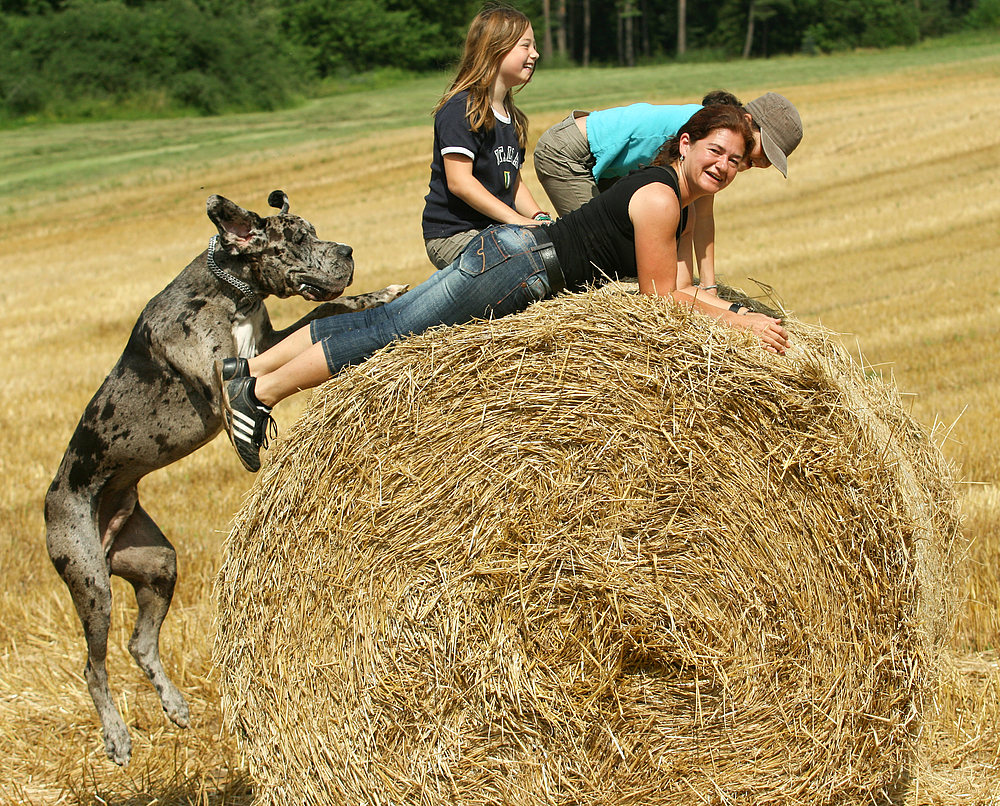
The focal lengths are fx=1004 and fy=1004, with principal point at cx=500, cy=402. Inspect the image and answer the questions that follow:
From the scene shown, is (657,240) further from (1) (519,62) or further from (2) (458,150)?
(1) (519,62)

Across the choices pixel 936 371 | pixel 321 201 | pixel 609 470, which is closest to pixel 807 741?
pixel 609 470

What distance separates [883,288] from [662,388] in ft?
30.3

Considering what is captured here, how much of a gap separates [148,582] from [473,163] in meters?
2.55

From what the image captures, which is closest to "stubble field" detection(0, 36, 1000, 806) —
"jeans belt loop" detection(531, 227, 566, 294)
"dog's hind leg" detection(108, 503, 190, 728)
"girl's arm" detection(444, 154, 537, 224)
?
"dog's hind leg" detection(108, 503, 190, 728)

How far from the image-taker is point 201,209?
22.3 m

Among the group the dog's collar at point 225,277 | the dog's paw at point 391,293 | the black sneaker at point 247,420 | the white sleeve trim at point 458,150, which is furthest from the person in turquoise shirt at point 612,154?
the black sneaker at point 247,420

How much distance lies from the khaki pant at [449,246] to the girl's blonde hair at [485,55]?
Result: 0.48m

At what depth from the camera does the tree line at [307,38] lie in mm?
40875

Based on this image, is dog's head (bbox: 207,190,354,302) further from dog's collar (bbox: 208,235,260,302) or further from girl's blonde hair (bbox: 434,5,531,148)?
girl's blonde hair (bbox: 434,5,531,148)

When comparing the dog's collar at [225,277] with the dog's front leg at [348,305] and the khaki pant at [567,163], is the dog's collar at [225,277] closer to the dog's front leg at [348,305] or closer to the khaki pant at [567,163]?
the dog's front leg at [348,305]

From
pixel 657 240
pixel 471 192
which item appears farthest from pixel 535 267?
pixel 471 192

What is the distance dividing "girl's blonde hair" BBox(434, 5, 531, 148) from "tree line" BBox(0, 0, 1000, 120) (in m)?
3.32

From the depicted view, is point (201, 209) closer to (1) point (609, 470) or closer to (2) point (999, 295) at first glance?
(2) point (999, 295)

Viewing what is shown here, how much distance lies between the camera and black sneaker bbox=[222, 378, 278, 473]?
4.08 meters
